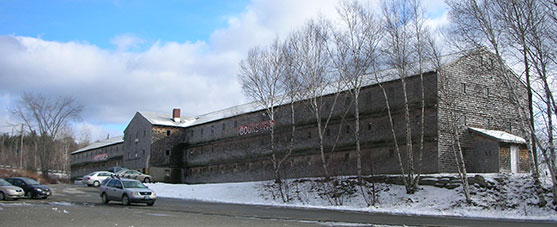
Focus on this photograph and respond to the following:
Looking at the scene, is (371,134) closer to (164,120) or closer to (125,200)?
(125,200)

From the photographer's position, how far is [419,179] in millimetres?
32719

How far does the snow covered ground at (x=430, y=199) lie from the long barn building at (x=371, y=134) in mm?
2400

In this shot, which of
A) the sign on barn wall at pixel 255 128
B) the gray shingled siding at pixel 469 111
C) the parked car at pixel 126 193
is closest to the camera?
the parked car at pixel 126 193

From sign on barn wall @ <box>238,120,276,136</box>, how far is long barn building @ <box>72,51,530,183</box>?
0.33 feet

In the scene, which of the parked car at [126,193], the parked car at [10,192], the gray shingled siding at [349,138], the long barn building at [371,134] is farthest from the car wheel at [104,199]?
the gray shingled siding at [349,138]

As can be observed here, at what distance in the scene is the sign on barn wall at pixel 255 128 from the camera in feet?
161

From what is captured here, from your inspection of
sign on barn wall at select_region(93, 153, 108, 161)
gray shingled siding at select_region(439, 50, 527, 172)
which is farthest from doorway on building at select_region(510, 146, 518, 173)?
sign on barn wall at select_region(93, 153, 108, 161)

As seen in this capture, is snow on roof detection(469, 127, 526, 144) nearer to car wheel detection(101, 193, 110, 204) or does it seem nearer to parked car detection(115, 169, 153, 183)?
car wheel detection(101, 193, 110, 204)

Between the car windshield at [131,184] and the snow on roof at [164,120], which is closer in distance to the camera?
the car windshield at [131,184]

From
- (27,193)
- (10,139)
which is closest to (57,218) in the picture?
(27,193)

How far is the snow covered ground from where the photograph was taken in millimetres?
25625

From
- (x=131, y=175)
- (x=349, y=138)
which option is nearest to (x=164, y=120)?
(x=131, y=175)

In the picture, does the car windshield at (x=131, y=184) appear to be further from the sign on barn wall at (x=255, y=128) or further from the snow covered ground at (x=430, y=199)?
the sign on barn wall at (x=255, y=128)

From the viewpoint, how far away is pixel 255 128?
50875mm
